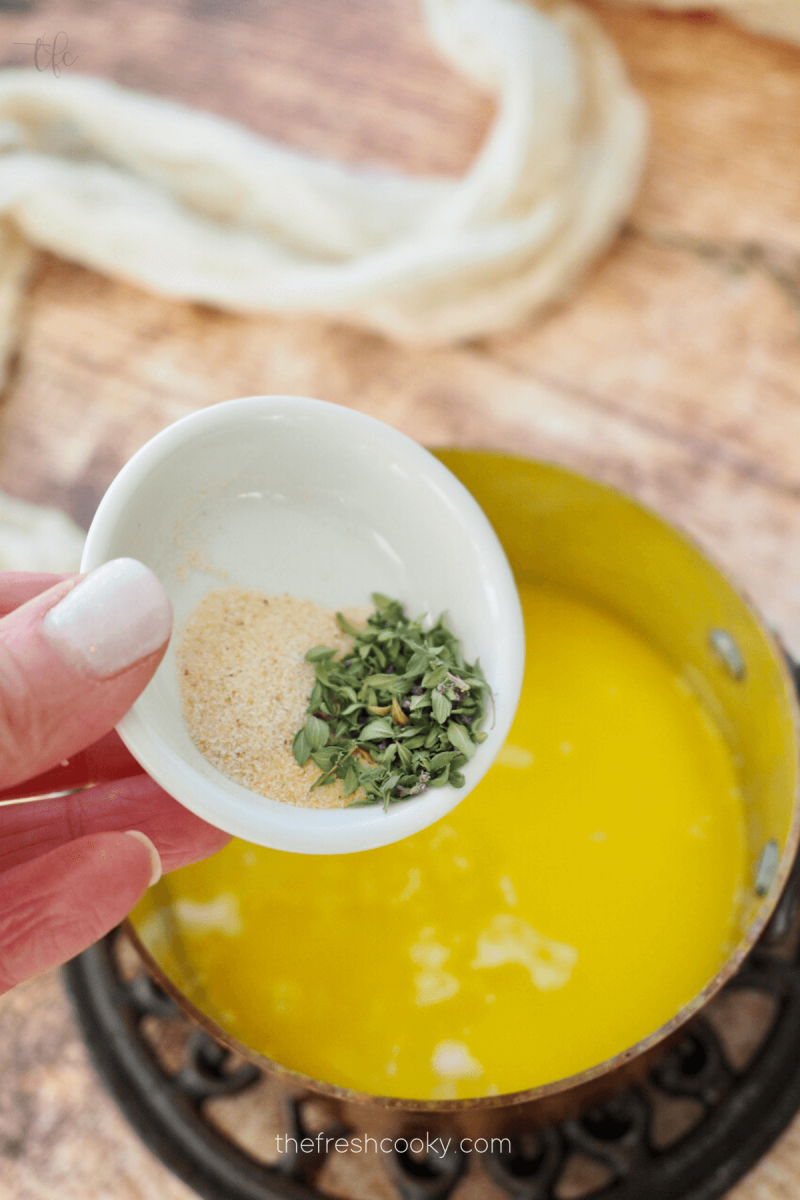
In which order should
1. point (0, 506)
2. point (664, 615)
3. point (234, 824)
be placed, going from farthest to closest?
point (0, 506)
point (664, 615)
point (234, 824)

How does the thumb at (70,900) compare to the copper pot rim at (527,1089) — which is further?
the thumb at (70,900)

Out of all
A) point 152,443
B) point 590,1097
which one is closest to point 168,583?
point 152,443

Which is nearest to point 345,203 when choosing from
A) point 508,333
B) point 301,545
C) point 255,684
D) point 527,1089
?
point 508,333

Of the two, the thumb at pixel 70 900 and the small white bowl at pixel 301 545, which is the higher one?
the small white bowl at pixel 301 545

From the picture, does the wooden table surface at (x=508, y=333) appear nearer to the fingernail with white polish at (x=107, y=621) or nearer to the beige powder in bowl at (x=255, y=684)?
the beige powder in bowl at (x=255, y=684)

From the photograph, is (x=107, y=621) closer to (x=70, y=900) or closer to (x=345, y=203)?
(x=70, y=900)

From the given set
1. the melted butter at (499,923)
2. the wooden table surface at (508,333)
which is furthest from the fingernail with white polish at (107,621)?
the wooden table surface at (508,333)

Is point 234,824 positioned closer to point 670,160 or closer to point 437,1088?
point 437,1088
